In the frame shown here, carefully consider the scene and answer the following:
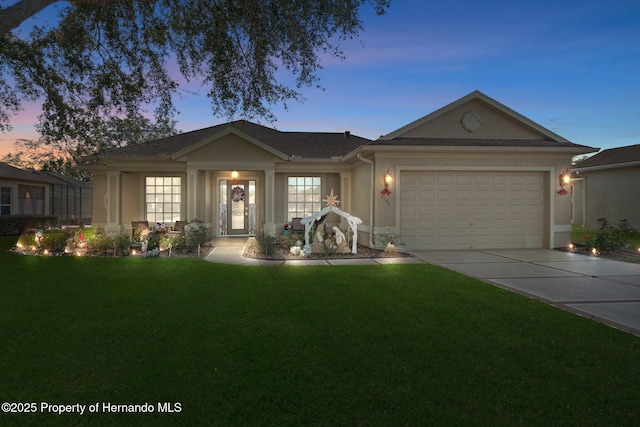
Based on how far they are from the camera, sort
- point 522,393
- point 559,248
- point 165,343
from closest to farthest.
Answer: point 522,393, point 165,343, point 559,248

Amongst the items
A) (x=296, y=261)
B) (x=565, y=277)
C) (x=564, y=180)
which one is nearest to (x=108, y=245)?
(x=296, y=261)

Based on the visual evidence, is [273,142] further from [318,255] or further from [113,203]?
[318,255]

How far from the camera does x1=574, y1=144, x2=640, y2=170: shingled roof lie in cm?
1921

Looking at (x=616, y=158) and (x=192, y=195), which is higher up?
(x=616, y=158)

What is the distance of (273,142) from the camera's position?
16578 mm

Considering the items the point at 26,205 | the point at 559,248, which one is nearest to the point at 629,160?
the point at 559,248

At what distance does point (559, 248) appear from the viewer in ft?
39.9

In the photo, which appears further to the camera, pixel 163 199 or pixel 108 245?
pixel 163 199

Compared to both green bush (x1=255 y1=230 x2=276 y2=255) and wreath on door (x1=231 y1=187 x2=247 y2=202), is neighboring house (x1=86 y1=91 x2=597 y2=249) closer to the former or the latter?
wreath on door (x1=231 y1=187 x2=247 y2=202)

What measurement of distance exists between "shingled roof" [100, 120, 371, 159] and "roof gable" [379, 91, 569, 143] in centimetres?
294

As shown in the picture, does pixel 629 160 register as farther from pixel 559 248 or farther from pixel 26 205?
pixel 26 205

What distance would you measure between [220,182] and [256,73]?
751 cm

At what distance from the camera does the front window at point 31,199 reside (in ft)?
67.3

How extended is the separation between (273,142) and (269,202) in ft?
12.9
